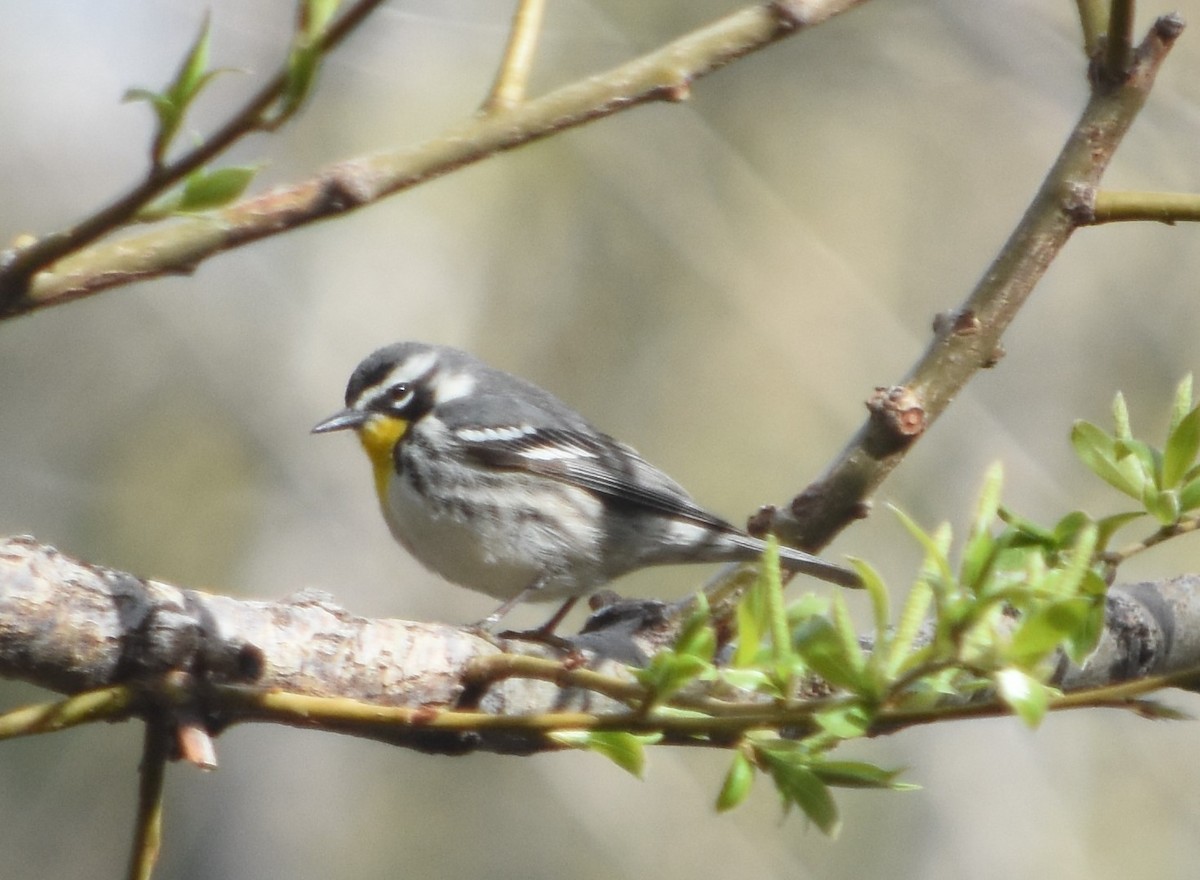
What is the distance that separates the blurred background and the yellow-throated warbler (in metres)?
3.07

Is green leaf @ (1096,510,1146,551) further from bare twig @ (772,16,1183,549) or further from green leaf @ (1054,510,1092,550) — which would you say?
bare twig @ (772,16,1183,549)

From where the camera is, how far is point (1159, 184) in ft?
26.2

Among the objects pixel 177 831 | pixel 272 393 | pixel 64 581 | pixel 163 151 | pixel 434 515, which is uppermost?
pixel 163 151

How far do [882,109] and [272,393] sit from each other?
18.6 ft

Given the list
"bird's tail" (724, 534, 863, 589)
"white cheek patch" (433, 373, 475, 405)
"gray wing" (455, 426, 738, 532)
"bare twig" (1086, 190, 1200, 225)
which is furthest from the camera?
"white cheek patch" (433, 373, 475, 405)

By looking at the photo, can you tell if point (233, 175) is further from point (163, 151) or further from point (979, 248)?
point (979, 248)

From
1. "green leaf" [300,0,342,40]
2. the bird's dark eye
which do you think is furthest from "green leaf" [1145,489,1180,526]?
the bird's dark eye

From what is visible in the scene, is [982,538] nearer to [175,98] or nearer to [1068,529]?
[1068,529]

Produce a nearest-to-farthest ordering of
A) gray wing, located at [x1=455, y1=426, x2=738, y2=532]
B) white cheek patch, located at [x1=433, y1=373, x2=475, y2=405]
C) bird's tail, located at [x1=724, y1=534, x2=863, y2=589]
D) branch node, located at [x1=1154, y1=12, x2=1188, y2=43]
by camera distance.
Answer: branch node, located at [x1=1154, y1=12, x2=1188, y2=43]
bird's tail, located at [x1=724, y1=534, x2=863, y2=589]
gray wing, located at [x1=455, y1=426, x2=738, y2=532]
white cheek patch, located at [x1=433, y1=373, x2=475, y2=405]

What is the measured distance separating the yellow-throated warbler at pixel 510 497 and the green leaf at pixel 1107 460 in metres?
2.77

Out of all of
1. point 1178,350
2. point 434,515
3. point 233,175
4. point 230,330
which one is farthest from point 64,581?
point 1178,350

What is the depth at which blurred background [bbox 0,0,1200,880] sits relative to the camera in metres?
8.35

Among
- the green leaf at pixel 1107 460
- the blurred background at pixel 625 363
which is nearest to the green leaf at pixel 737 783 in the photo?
the green leaf at pixel 1107 460

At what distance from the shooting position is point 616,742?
139 cm
